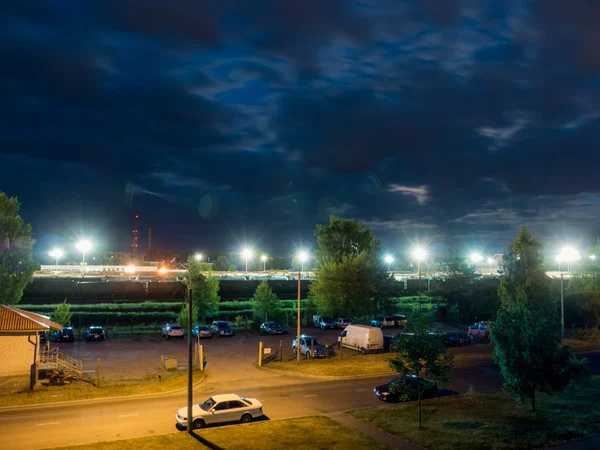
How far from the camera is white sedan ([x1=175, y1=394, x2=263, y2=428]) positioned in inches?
914

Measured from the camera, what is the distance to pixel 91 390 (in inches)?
1175

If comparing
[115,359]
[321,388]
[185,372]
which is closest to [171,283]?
[115,359]

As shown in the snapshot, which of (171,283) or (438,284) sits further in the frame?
(171,283)

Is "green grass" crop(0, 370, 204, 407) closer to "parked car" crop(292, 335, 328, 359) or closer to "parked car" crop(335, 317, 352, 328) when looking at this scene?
"parked car" crop(292, 335, 328, 359)

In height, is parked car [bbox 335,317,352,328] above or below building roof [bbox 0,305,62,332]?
below

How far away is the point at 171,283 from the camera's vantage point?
94.5 m

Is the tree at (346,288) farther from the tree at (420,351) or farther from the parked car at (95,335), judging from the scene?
the tree at (420,351)

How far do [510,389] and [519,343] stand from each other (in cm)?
229

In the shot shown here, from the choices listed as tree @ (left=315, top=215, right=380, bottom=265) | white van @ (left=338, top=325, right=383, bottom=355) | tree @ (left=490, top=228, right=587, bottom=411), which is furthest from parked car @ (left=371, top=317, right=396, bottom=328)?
tree @ (left=490, top=228, right=587, bottom=411)

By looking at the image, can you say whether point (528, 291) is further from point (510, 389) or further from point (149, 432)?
point (149, 432)

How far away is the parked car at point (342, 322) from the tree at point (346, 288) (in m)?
0.76

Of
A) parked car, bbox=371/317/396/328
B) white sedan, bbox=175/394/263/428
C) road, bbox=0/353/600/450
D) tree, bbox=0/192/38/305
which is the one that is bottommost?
road, bbox=0/353/600/450

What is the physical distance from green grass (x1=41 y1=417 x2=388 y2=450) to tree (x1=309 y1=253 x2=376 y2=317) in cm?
3745

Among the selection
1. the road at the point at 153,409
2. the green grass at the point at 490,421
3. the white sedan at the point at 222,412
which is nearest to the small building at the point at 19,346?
the road at the point at 153,409
